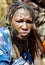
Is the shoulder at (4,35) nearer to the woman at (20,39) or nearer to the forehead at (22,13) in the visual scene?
the woman at (20,39)

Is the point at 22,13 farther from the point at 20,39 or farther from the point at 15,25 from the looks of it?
the point at 20,39

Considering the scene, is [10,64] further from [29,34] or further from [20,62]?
[29,34]

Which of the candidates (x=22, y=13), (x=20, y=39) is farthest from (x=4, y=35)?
(x=22, y=13)

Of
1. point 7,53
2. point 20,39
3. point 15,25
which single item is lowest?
point 7,53

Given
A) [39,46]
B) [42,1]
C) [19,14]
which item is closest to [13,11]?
[19,14]

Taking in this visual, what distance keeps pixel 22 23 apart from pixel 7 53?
0.32 metres

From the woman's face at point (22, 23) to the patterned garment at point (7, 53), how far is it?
0.45 feet

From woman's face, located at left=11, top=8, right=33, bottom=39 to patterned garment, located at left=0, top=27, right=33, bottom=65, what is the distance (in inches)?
5.3

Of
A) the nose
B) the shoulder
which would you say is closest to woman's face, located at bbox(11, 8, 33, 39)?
the nose

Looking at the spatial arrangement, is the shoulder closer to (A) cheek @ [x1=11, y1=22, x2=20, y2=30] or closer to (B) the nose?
(A) cheek @ [x1=11, y1=22, x2=20, y2=30]

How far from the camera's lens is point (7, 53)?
8.89 feet

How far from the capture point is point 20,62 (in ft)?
9.03

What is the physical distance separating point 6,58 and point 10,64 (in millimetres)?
103

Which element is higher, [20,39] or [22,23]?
[22,23]
